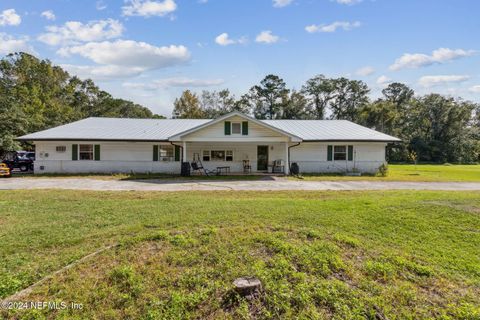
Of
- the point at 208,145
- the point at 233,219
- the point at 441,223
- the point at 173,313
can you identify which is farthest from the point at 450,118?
the point at 173,313

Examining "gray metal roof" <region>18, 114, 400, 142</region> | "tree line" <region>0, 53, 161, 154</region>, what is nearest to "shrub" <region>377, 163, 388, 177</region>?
"gray metal roof" <region>18, 114, 400, 142</region>

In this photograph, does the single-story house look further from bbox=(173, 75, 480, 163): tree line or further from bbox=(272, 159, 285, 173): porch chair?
bbox=(173, 75, 480, 163): tree line

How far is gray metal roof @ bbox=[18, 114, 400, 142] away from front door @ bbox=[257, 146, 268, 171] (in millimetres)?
1917

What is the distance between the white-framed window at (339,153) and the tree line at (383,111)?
84.6 feet

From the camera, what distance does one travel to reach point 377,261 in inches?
181

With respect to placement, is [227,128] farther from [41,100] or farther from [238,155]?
[41,100]

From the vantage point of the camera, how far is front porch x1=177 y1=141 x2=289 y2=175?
2042 centimetres

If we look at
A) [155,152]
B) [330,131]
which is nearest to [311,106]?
[330,131]

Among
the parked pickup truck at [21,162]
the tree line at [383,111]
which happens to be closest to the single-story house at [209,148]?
the parked pickup truck at [21,162]

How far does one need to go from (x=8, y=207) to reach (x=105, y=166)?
1172 cm

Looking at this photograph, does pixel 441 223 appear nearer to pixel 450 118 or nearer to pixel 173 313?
pixel 173 313

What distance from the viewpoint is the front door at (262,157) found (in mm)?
20891

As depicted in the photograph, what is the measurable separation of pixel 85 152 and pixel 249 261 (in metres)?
Result: 18.5

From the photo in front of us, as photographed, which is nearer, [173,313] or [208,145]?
[173,313]
